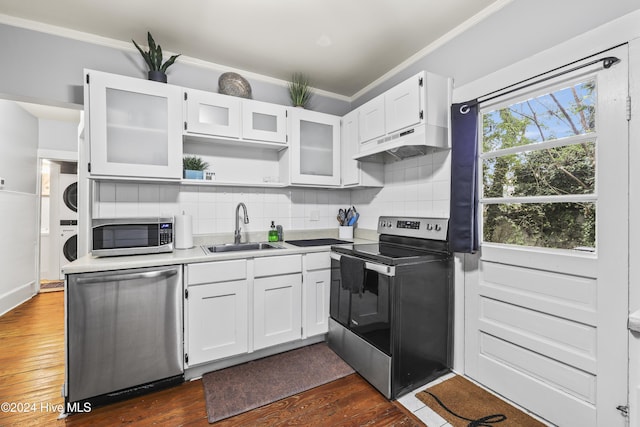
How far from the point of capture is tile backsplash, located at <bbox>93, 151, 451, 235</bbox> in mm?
2299

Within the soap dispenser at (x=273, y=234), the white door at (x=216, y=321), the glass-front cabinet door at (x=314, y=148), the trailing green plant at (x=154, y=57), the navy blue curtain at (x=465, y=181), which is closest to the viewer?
the navy blue curtain at (x=465, y=181)

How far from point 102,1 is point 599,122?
3.04m

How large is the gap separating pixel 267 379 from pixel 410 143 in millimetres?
2020

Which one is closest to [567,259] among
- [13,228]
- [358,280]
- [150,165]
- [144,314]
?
[358,280]

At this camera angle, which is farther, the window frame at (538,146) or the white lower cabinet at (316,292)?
the white lower cabinet at (316,292)

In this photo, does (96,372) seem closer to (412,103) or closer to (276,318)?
(276,318)

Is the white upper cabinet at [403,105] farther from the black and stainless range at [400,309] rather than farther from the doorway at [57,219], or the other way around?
the doorway at [57,219]

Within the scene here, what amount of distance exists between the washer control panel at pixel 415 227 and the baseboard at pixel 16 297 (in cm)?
431

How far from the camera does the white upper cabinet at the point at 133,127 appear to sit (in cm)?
201

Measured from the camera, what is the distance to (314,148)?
9.37 ft

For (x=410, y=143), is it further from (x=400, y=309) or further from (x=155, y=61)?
(x=155, y=61)

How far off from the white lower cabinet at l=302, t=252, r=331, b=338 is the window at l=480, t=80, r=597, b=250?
1305 millimetres

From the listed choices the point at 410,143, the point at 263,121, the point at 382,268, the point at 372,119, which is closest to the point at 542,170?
the point at 410,143

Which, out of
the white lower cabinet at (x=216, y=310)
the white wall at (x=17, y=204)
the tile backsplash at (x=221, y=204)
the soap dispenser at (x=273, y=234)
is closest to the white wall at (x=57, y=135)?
the white wall at (x=17, y=204)
